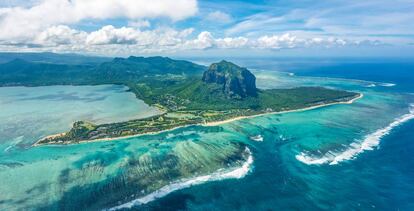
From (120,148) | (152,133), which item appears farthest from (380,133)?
(120,148)

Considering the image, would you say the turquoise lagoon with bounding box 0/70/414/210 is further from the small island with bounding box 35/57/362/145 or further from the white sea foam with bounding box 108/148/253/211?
the small island with bounding box 35/57/362/145

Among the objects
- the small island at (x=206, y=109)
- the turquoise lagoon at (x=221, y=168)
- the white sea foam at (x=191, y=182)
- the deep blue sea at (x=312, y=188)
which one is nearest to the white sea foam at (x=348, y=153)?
the turquoise lagoon at (x=221, y=168)

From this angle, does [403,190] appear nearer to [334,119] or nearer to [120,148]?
[334,119]

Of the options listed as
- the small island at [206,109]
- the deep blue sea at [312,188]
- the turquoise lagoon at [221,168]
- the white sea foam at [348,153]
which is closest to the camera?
the deep blue sea at [312,188]

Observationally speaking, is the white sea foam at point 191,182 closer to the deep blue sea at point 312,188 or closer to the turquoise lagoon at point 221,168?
the turquoise lagoon at point 221,168

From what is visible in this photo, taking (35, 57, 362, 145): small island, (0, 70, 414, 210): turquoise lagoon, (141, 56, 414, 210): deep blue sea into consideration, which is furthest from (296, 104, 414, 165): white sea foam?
(35, 57, 362, 145): small island

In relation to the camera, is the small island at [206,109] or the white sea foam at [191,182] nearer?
the white sea foam at [191,182]

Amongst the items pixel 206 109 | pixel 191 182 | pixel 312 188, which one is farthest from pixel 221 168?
pixel 206 109
